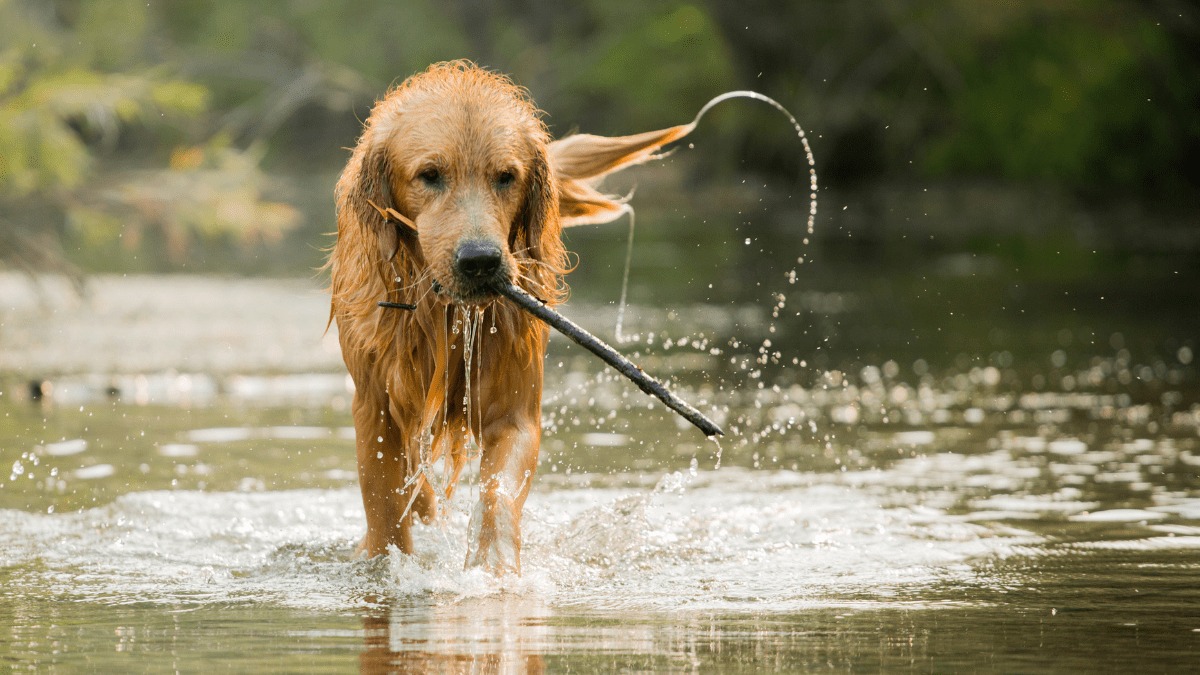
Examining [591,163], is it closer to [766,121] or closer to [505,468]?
[505,468]

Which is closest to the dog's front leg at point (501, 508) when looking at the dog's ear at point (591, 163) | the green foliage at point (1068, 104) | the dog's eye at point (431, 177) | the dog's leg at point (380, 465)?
the dog's leg at point (380, 465)

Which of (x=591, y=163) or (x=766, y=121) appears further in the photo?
(x=766, y=121)

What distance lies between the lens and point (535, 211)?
5.29 metres

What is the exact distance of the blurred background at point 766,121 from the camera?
22.2m

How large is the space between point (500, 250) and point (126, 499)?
310 cm

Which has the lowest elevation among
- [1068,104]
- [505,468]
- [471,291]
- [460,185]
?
[505,468]

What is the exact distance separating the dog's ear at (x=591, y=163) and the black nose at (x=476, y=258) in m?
1.76

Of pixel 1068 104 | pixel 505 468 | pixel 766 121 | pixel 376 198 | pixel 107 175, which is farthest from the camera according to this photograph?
pixel 766 121

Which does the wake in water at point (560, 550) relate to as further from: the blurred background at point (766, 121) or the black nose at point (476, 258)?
the blurred background at point (766, 121)

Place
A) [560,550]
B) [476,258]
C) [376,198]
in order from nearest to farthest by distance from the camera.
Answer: [476,258], [376,198], [560,550]

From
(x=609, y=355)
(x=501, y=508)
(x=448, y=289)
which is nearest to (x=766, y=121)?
(x=609, y=355)

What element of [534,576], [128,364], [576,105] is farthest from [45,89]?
[576,105]

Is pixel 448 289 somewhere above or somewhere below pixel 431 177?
below

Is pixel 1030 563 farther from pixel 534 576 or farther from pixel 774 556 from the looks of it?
pixel 534 576
